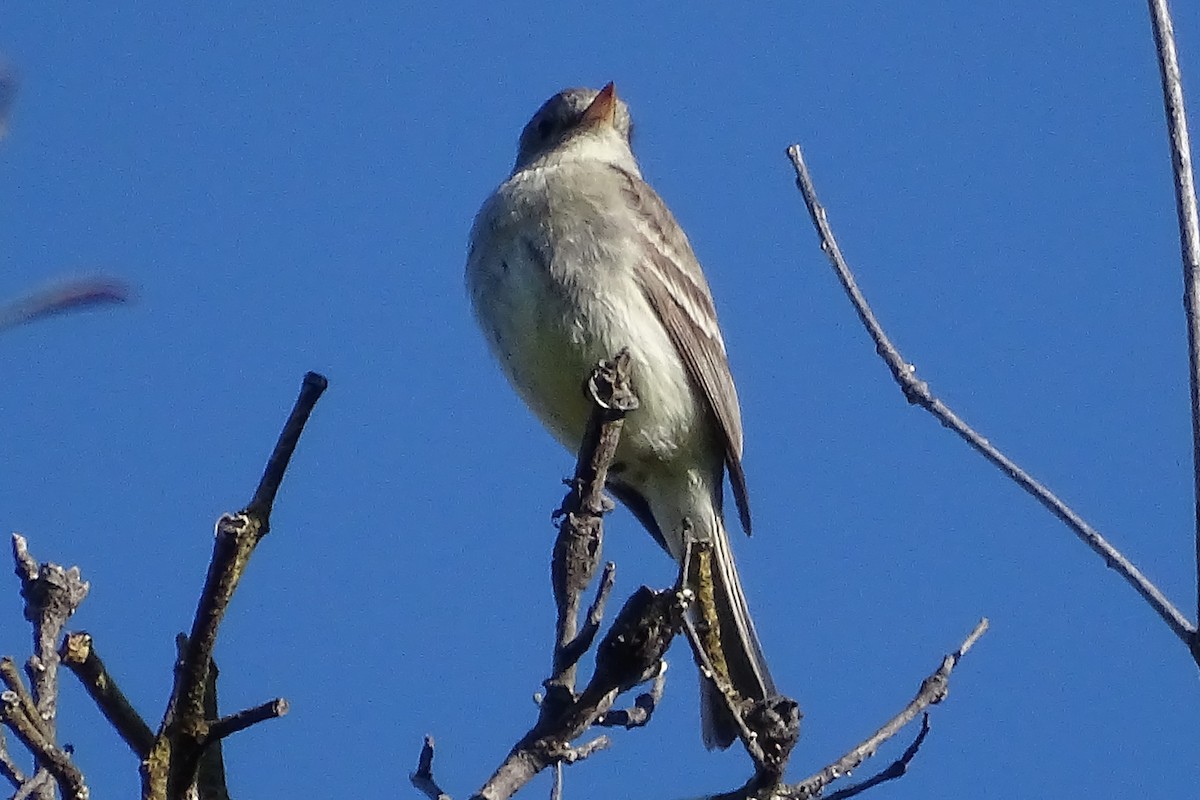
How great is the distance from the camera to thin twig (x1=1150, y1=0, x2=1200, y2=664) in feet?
9.62

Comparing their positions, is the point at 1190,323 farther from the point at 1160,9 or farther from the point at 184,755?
the point at 184,755

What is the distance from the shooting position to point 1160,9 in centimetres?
330

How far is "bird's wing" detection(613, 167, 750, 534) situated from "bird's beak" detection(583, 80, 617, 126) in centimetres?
66

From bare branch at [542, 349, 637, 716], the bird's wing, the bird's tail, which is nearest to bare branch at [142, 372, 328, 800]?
bare branch at [542, 349, 637, 716]

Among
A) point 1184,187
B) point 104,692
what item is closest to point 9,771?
point 104,692

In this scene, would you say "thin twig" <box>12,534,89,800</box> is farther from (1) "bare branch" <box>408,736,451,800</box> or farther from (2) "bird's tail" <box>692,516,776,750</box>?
(2) "bird's tail" <box>692,516,776,750</box>

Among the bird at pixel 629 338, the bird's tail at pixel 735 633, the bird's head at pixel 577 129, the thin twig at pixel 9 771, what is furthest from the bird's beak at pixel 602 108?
the thin twig at pixel 9 771

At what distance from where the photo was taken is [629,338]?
6543 millimetres

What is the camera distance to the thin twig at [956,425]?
2.96 metres

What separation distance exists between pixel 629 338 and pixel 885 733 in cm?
306

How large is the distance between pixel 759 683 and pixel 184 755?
14.2 feet

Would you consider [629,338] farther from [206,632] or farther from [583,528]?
[206,632]

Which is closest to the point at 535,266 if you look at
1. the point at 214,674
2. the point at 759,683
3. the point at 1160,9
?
the point at 759,683

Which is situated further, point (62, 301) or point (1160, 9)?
point (1160, 9)
